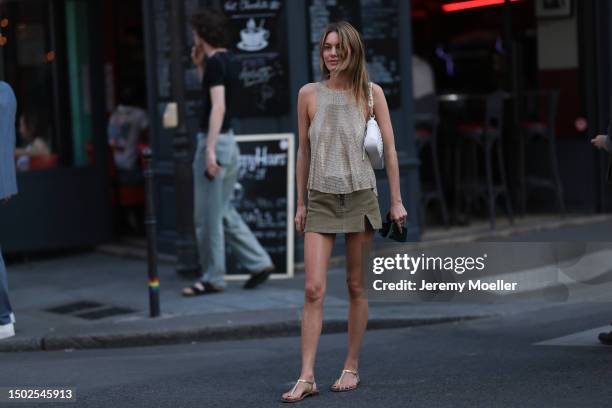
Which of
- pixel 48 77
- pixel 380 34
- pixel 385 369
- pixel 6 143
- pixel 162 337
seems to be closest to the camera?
pixel 385 369

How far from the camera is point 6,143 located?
812 cm

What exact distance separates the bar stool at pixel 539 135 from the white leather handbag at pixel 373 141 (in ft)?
→ 22.5

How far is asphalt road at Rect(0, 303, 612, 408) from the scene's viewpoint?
611 cm

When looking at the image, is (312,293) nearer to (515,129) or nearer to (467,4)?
(515,129)

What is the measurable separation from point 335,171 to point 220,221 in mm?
3426

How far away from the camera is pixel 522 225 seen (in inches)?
493

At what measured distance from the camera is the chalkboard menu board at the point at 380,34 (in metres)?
10.9

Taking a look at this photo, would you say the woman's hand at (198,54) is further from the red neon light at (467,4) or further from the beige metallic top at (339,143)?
the red neon light at (467,4)

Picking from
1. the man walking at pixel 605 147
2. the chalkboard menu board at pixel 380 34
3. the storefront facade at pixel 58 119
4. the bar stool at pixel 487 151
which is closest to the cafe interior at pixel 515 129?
the bar stool at pixel 487 151

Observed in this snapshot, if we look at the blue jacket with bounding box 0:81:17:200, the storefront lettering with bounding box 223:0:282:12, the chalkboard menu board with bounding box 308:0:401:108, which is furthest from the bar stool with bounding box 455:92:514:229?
the blue jacket with bounding box 0:81:17:200

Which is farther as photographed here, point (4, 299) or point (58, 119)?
point (58, 119)

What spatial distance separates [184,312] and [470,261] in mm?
3326

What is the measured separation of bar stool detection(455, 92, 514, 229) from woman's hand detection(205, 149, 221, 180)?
13.3 ft

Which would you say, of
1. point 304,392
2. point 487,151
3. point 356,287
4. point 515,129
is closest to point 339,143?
point 356,287
